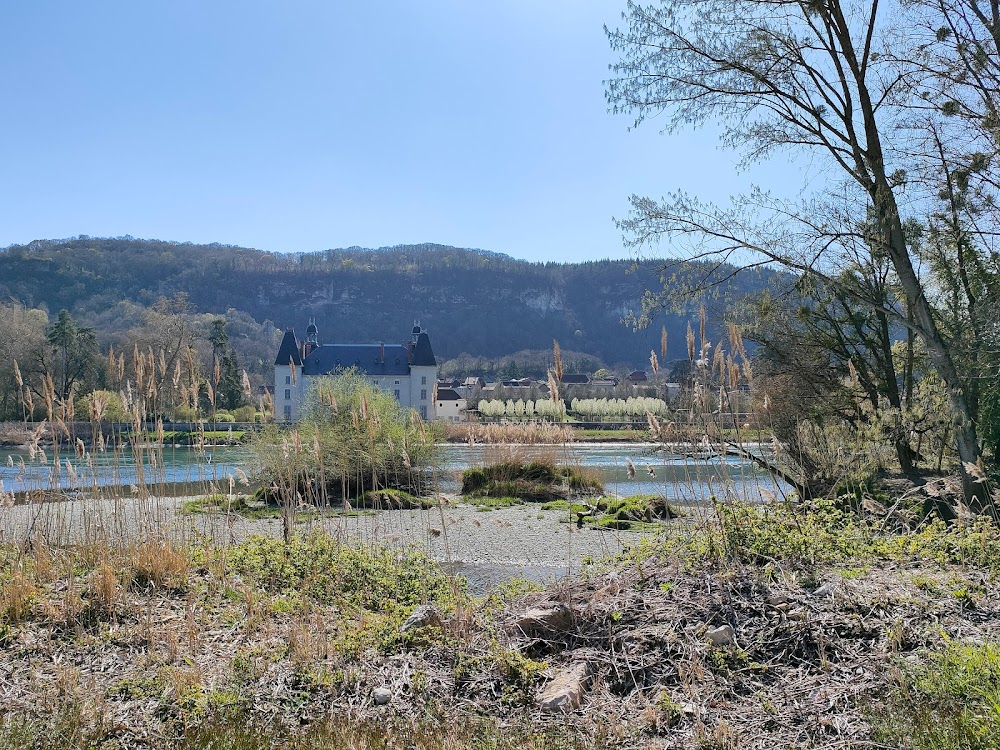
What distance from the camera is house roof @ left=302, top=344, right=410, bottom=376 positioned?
69.4m

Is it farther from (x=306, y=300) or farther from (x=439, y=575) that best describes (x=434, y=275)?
(x=439, y=575)

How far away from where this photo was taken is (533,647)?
176 inches

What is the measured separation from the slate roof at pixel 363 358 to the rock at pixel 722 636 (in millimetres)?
65665

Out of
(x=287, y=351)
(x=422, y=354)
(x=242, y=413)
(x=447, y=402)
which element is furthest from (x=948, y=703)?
(x=447, y=402)

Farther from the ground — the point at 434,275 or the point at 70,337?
the point at 434,275

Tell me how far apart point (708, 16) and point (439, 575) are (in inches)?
308

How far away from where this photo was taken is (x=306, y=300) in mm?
158000

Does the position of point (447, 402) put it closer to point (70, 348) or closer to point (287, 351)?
point (287, 351)

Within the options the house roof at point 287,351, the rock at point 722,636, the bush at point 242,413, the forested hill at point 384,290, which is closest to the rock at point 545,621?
the rock at point 722,636

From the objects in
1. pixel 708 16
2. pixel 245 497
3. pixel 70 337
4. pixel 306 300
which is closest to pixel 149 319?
pixel 70 337

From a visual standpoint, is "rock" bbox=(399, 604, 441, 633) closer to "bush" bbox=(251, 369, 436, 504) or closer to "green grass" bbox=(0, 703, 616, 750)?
"green grass" bbox=(0, 703, 616, 750)

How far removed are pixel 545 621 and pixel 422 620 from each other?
2.48 ft

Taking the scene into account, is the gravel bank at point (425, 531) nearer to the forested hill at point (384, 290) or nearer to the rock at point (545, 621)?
the rock at point (545, 621)

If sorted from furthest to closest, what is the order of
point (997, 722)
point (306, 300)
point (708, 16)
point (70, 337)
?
1. point (306, 300)
2. point (70, 337)
3. point (708, 16)
4. point (997, 722)
